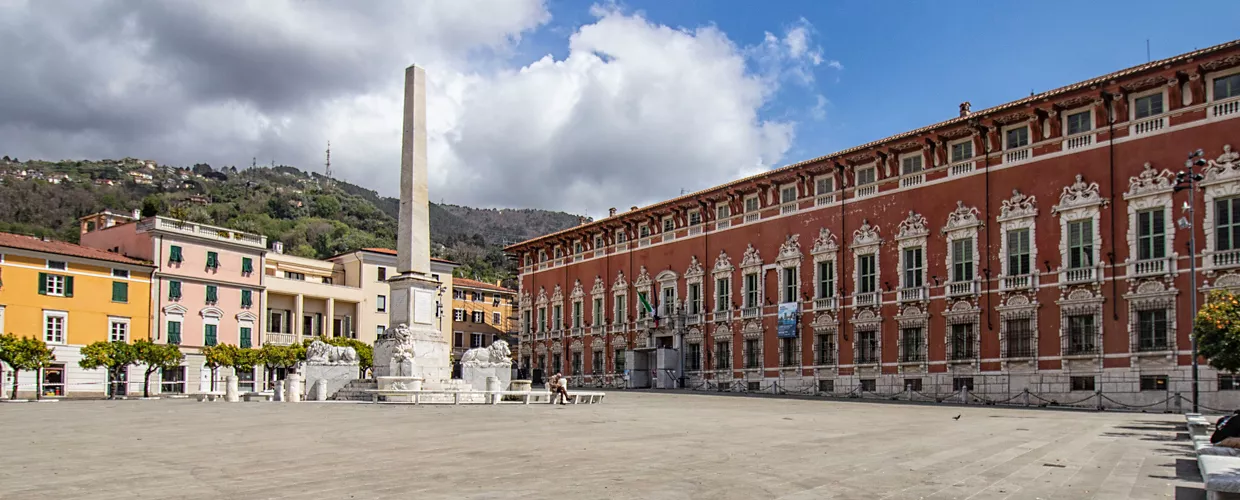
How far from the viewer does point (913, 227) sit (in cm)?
4644

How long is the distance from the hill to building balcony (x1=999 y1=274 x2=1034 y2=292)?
67831 millimetres

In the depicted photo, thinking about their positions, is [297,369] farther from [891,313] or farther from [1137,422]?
[1137,422]

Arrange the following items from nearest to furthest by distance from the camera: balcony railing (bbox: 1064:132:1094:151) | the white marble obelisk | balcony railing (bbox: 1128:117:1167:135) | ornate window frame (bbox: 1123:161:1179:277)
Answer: the white marble obelisk < ornate window frame (bbox: 1123:161:1179:277) < balcony railing (bbox: 1128:117:1167:135) < balcony railing (bbox: 1064:132:1094:151)

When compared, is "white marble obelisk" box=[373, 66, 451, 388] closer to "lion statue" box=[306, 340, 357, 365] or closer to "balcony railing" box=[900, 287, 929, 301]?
"lion statue" box=[306, 340, 357, 365]

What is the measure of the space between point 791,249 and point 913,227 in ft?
26.4

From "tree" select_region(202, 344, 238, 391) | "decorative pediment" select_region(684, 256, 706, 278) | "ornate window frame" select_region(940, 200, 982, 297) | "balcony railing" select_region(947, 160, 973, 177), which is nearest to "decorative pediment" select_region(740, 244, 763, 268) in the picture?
"decorative pediment" select_region(684, 256, 706, 278)

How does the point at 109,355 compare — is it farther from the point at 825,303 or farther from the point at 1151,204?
the point at 1151,204

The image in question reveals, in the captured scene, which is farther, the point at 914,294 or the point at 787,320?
the point at 787,320

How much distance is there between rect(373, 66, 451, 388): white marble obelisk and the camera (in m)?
35.0

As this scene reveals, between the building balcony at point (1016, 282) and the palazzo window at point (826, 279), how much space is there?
9739 mm

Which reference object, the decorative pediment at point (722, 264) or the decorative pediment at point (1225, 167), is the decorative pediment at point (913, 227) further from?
the decorative pediment at point (1225, 167)

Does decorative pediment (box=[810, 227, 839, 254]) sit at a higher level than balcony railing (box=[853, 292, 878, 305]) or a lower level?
higher

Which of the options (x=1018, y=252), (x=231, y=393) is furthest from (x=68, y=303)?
(x=1018, y=252)

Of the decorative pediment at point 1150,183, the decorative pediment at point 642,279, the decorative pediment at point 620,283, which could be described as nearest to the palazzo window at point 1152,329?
the decorative pediment at point 1150,183
